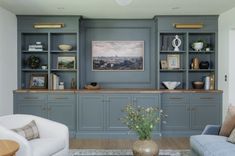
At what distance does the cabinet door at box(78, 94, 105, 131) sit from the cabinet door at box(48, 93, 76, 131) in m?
0.15

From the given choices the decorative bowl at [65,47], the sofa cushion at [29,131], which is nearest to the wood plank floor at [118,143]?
the sofa cushion at [29,131]

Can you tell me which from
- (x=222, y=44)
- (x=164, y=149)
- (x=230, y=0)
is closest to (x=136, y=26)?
(x=222, y=44)

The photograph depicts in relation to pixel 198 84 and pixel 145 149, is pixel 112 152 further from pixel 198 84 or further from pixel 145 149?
pixel 198 84

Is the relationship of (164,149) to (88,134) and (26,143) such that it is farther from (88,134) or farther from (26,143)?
(26,143)

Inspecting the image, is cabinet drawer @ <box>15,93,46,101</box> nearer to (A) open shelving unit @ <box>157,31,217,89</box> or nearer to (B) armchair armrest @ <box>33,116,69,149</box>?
(B) armchair armrest @ <box>33,116,69,149</box>

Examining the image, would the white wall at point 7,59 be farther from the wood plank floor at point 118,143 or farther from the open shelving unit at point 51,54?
the wood plank floor at point 118,143

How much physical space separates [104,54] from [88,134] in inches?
65.9

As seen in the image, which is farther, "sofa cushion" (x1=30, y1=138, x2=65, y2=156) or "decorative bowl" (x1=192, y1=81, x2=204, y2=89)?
"decorative bowl" (x1=192, y1=81, x2=204, y2=89)

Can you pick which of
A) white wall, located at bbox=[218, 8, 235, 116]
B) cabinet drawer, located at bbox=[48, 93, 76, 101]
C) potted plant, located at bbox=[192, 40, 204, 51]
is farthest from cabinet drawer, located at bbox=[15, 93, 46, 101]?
white wall, located at bbox=[218, 8, 235, 116]

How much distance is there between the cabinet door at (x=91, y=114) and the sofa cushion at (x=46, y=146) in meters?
2.04

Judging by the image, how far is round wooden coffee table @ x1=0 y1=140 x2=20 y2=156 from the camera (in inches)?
115

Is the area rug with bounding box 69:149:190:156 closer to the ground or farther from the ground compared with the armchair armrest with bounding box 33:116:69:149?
closer to the ground

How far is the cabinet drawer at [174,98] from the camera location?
20.4 ft

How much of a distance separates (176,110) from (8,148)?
386cm
